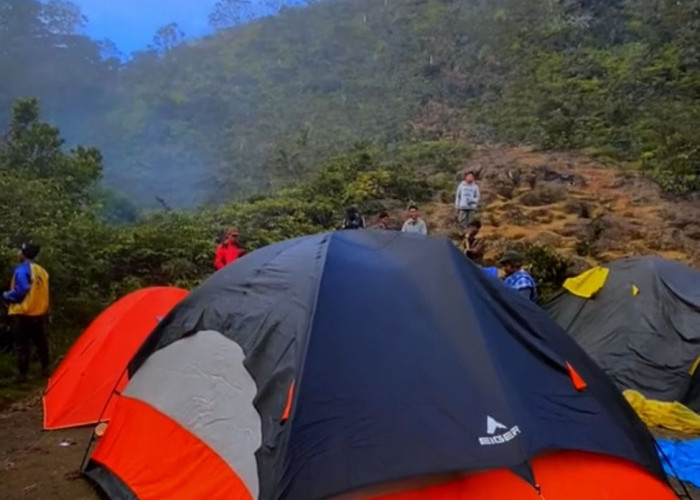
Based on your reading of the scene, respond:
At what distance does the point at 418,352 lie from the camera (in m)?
3.22

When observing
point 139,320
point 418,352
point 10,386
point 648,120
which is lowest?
point 10,386

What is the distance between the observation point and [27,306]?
21.2 feet

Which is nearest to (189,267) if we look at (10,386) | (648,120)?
(10,386)

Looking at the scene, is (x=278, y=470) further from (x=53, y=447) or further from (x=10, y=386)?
(x=10, y=386)

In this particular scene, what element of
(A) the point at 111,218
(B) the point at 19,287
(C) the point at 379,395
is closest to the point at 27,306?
(B) the point at 19,287

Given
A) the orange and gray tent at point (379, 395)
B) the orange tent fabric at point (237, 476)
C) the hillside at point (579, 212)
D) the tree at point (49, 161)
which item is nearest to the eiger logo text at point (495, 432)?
the orange and gray tent at point (379, 395)

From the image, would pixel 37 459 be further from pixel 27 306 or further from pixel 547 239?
pixel 547 239

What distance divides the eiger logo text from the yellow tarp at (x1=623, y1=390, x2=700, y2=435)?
2996 mm

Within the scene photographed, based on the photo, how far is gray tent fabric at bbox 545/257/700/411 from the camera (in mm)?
6117

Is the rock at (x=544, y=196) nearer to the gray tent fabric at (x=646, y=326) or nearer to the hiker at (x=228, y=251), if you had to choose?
the gray tent fabric at (x=646, y=326)

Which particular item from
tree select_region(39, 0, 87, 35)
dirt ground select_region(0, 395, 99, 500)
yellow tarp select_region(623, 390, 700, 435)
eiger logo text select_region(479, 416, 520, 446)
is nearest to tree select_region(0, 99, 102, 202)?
dirt ground select_region(0, 395, 99, 500)

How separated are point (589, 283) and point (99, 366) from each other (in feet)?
15.7

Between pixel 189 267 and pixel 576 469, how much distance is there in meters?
7.78

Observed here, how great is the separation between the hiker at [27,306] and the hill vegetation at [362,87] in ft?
40.3
